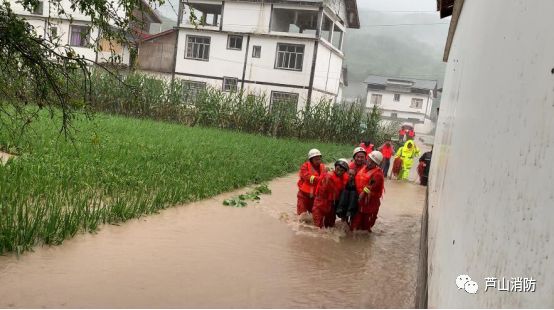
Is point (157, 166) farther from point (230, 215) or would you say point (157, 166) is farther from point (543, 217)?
point (543, 217)

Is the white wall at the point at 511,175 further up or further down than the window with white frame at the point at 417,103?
further down

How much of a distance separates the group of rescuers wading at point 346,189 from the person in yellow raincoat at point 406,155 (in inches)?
268

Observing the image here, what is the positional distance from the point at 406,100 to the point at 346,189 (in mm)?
48247

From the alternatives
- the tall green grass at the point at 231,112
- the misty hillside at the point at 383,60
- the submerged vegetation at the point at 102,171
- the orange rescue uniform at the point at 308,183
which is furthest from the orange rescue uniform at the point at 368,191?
the misty hillside at the point at 383,60

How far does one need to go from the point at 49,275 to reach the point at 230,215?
3.65 m

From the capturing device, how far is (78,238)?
547cm

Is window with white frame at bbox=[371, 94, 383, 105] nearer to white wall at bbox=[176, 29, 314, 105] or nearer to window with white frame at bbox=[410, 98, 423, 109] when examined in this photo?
window with white frame at bbox=[410, 98, 423, 109]

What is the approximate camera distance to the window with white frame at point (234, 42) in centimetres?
2875

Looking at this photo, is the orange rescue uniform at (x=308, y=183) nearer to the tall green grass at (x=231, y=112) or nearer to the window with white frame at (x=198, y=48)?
the tall green grass at (x=231, y=112)

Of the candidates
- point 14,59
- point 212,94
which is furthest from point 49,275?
point 212,94

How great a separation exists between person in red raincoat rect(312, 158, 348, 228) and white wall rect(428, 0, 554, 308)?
178 inches

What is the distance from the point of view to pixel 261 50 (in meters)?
28.2

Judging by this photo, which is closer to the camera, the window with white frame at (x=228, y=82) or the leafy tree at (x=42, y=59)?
the leafy tree at (x=42, y=59)

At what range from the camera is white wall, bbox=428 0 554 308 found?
4.31 ft
